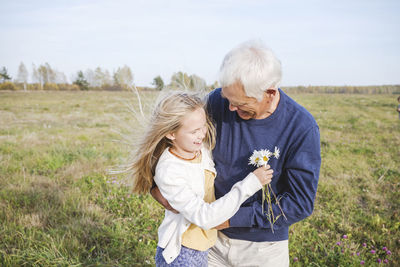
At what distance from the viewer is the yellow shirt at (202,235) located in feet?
6.74

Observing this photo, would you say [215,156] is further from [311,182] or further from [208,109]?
[311,182]

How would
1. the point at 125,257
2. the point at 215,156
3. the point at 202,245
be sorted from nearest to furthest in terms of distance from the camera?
the point at 202,245
the point at 215,156
the point at 125,257

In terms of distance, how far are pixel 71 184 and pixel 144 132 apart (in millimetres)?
3552

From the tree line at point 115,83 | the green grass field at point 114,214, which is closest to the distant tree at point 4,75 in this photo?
the tree line at point 115,83

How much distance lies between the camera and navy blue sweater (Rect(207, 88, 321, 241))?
74.0 inches

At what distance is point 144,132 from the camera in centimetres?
238

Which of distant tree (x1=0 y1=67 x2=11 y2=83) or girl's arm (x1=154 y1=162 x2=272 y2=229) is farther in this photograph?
distant tree (x1=0 y1=67 x2=11 y2=83)

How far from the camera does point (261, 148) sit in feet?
6.67

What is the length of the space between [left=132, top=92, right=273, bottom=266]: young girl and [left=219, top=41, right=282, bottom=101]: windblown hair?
475 mm

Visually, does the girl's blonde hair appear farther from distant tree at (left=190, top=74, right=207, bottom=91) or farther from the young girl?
distant tree at (left=190, top=74, right=207, bottom=91)

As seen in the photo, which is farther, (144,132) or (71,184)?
(71,184)

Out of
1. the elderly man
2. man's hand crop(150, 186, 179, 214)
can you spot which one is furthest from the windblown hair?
man's hand crop(150, 186, 179, 214)

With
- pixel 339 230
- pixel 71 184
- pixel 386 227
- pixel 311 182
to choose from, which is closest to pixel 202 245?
pixel 311 182

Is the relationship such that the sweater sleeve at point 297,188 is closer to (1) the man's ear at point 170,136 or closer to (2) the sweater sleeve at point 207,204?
(2) the sweater sleeve at point 207,204
